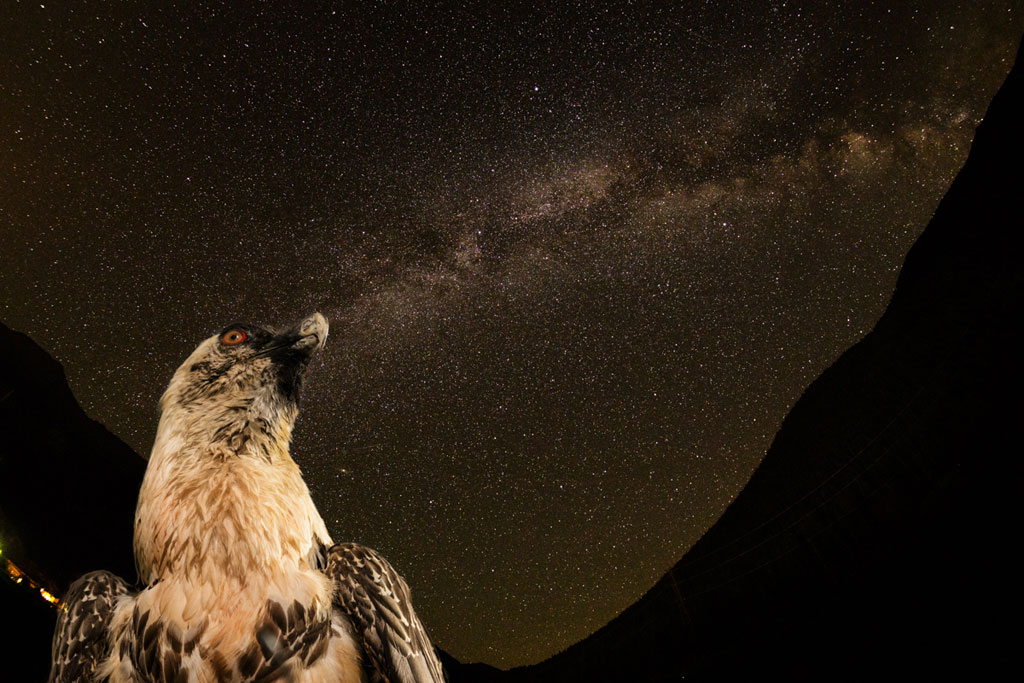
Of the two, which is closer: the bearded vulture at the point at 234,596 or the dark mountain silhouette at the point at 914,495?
the bearded vulture at the point at 234,596

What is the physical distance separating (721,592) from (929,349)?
225 inches

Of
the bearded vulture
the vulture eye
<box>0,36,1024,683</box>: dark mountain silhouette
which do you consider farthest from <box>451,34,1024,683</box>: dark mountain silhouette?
the vulture eye

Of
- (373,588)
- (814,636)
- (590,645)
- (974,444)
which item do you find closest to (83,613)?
(373,588)

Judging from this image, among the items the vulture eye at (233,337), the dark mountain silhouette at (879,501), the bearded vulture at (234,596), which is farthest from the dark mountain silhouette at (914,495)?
the vulture eye at (233,337)

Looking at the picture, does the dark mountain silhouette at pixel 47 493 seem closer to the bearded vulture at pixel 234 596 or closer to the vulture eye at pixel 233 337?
the vulture eye at pixel 233 337

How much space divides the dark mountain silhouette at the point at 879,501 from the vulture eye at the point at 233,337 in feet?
23.7

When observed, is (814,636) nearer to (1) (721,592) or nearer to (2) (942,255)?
(1) (721,592)

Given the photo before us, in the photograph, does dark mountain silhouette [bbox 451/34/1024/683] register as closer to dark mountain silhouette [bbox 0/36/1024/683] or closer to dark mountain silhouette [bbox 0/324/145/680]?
dark mountain silhouette [bbox 0/36/1024/683]

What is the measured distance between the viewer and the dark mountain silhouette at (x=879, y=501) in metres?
5.59

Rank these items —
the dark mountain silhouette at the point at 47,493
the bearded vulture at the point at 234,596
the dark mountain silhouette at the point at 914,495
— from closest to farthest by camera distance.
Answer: the bearded vulture at the point at 234,596 < the dark mountain silhouette at the point at 914,495 < the dark mountain silhouette at the point at 47,493

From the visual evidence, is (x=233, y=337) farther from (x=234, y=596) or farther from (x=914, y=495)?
(x=914, y=495)

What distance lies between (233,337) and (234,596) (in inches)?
54.2

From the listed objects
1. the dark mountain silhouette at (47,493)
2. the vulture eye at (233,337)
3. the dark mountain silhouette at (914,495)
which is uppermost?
the dark mountain silhouette at (47,493)

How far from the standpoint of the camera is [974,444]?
5645 mm
